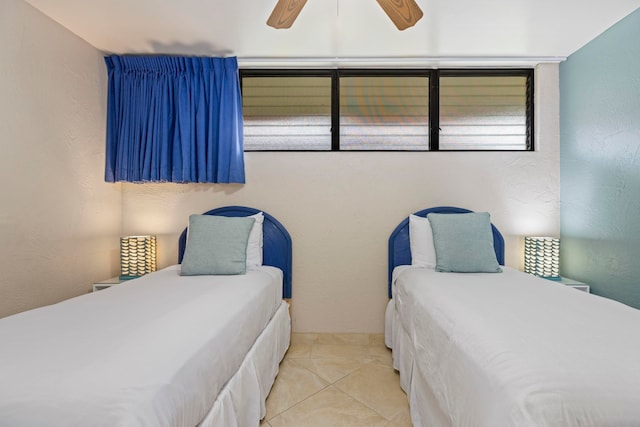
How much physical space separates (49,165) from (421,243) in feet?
8.84

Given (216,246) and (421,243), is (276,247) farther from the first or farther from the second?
(421,243)

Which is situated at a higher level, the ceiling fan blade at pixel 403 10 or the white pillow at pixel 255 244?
the ceiling fan blade at pixel 403 10

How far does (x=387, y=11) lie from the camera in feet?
5.27

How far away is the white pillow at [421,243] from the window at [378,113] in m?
0.73

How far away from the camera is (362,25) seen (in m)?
2.22

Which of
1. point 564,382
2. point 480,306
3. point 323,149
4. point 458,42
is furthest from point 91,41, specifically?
point 564,382

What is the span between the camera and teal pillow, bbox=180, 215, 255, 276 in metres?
2.23

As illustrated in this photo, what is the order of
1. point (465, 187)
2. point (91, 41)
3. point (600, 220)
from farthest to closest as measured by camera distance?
point (465, 187) → point (91, 41) → point (600, 220)

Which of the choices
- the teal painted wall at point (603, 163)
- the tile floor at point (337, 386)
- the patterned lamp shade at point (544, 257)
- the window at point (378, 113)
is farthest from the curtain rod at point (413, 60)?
the tile floor at point (337, 386)

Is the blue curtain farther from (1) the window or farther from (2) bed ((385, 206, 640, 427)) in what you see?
(2) bed ((385, 206, 640, 427))

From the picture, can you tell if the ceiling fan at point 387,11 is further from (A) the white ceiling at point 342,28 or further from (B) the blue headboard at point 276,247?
(B) the blue headboard at point 276,247

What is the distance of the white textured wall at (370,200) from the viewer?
9.05ft

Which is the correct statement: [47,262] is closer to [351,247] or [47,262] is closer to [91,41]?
[91,41]

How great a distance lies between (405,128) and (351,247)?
1194mm
